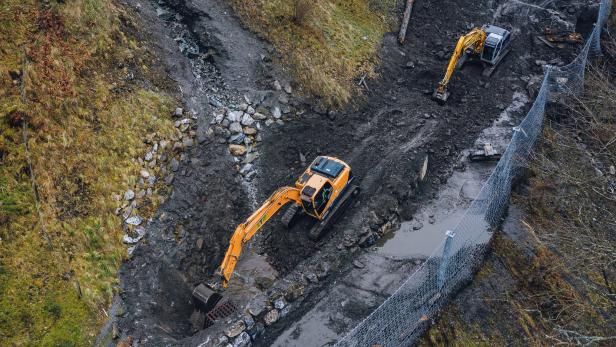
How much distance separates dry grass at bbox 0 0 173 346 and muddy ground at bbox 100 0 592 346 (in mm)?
1014

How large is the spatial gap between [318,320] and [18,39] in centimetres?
1175

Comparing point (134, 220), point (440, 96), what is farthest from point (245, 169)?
point (440, 96)

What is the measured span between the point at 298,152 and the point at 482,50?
9.17 metres

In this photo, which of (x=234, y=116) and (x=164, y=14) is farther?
(x=164, y=14)

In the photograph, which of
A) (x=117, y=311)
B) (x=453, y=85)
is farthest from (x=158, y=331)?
(x=453, y=85)

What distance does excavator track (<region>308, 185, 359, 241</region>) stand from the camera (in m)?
14.2

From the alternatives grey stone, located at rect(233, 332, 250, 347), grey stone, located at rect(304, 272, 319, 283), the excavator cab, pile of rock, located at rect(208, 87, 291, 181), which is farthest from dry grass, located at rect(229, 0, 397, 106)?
grey stone, located at rect(233, 332, 250, 347)

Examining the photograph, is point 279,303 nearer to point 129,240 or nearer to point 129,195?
point 129,240

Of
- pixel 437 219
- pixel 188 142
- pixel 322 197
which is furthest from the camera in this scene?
pixel 437 219

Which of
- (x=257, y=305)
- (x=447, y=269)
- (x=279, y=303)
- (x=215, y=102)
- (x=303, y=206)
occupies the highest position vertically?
(x=447, y=269)

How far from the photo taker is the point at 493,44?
19.2 m

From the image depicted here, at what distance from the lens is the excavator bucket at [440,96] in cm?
1867

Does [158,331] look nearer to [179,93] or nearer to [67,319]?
[67,319]

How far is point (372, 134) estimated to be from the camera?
17422mm
